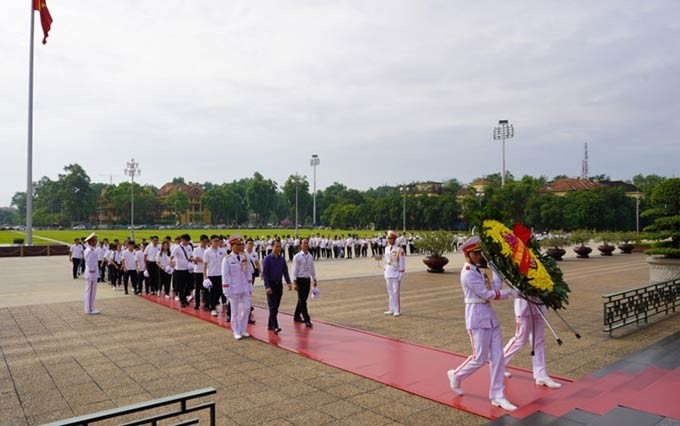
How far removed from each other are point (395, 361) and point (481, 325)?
2264 mm

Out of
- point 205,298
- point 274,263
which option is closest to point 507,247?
point 274,263

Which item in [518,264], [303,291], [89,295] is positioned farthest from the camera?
[89,295]

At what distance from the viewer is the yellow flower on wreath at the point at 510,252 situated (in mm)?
5586

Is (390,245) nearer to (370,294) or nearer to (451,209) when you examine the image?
(370,294)

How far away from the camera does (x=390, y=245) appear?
11.0 metres

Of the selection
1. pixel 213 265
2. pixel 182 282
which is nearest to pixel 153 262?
pixel 182 282

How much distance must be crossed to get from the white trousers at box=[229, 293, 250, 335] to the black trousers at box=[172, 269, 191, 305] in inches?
167

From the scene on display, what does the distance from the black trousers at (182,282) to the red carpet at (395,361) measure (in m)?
2.49

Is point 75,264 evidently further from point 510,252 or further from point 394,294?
point 510,252

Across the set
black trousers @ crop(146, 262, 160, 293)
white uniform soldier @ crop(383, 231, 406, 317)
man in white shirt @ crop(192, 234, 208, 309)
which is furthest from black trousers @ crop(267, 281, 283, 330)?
black trousers @ crop(146, 262, 160, 293)

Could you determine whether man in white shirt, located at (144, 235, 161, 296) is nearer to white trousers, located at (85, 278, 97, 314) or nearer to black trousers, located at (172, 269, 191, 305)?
black trousers, located at (172, 269, 191, 305)

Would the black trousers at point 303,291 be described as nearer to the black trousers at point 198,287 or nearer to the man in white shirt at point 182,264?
the black trousers at point 198,287

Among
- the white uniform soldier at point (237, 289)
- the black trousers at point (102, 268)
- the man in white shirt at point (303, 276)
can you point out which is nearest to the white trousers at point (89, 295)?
the white uniform soldier at point (237, 289)

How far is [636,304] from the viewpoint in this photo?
9625 millimetres
